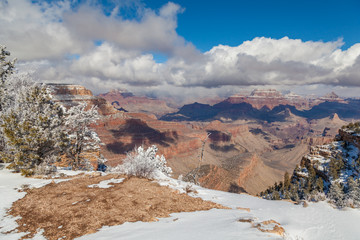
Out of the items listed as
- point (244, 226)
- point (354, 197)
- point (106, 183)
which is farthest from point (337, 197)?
point (106, 183)

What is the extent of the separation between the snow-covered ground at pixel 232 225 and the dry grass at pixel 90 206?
1.53 feet

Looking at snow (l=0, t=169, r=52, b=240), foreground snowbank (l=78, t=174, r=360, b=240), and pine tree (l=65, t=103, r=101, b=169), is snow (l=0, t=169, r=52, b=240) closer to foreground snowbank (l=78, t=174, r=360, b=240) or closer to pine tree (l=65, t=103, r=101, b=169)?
foreground snowbank (l=78, t=174, r=360, b=240)

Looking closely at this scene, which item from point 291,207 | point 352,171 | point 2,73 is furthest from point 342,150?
point 2,73

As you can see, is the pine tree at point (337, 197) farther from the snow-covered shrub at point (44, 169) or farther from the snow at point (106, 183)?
the snow-covered shrub at point (44, 169)

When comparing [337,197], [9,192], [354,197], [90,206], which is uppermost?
[90,206]

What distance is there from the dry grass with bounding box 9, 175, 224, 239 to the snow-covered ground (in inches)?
18.4

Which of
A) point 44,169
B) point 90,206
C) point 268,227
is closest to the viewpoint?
point 268,227

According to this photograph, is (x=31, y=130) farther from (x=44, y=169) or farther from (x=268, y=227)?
(x=268, y=227)

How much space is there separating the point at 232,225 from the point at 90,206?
5.61m

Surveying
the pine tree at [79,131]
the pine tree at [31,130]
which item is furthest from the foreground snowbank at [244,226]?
the pine tree at [79,131]

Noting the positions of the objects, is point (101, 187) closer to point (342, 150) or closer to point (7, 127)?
point (7, 127)

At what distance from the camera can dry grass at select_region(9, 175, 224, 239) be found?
19.9 ft

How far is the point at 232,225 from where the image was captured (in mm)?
5477

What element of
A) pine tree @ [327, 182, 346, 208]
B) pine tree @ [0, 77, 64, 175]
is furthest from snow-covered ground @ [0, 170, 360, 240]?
pine tree @ [0, 77, 64, 175]
